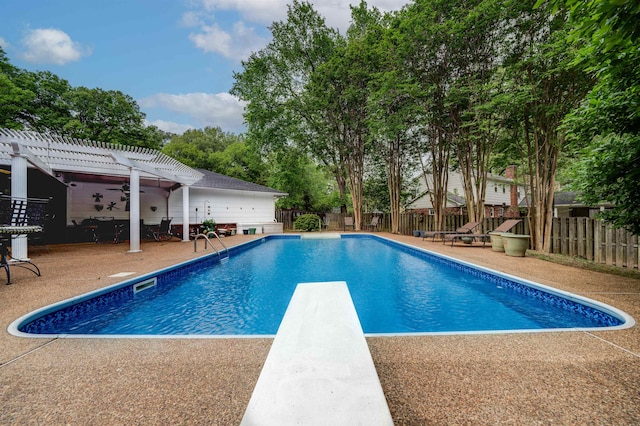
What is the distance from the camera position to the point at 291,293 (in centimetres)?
482

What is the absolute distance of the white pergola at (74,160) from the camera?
20.5 feet

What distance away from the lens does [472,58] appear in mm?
9711

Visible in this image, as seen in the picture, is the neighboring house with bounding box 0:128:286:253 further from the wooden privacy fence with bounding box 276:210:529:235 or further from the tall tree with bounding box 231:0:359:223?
the tall tree with bounding box 231:0:359:223

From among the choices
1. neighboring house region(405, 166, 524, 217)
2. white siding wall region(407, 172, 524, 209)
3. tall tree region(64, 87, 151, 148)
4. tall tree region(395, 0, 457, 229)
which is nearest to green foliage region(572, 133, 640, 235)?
tall tree region(395, 0, 457, 229)

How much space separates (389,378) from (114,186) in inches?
577

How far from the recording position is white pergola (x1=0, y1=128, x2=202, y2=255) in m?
6.25

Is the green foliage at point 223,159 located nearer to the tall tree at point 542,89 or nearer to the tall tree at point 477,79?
the tall tree at point 477,79

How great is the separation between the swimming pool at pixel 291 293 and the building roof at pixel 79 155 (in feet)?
14.2

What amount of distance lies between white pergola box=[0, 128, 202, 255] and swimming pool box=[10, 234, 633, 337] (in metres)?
4.08

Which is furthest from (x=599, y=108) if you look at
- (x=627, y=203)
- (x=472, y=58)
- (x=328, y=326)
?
(x=472, y=58)

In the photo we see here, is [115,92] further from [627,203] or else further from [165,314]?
[627,203]

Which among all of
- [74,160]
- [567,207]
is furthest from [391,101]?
[567,207]

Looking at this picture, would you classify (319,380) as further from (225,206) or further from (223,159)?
(223,159)

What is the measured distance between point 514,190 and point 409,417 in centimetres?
2490
